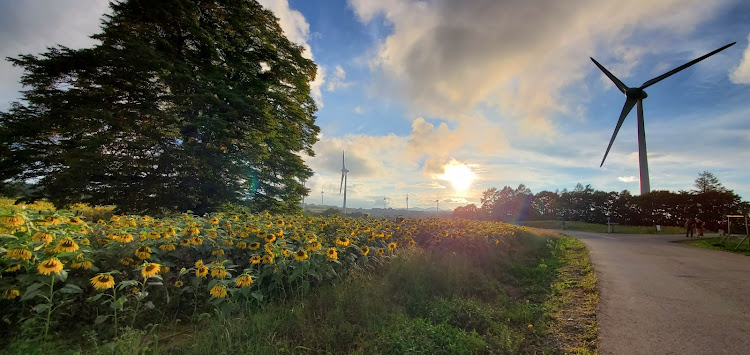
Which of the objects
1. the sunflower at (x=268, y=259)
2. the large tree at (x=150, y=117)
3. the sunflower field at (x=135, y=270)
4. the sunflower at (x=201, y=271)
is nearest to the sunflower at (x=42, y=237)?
the sunflower field at (x=135, y=270)

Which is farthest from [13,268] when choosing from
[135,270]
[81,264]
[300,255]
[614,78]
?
[614,78]

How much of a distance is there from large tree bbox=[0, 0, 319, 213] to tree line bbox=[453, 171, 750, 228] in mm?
35420

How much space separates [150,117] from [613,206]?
2369 inches

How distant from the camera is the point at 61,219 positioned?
3.67 m

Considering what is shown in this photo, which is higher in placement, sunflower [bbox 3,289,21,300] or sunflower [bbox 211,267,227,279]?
sunflower [bbox 211,267,227,279]

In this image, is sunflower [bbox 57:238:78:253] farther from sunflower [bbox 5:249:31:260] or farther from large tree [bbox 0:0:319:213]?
large tree [bbox 0:0:319:213]

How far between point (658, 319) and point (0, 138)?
743 inches

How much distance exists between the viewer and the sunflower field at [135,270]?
9.30ft

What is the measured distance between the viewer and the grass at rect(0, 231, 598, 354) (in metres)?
3.04

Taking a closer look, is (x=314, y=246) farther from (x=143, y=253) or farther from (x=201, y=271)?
(x=143, y=253)

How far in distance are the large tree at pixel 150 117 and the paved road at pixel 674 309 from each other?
1262cm

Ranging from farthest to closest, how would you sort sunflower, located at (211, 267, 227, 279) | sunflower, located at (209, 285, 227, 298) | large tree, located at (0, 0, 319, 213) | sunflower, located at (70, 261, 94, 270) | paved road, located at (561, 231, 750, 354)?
1. large tree, located at (0, 0, 319, 213)
2. paved road, located at (561, 231, 750, 354)
3. sunflower, located at (211, 267, 227, 279)
4. sunflower, located at (209, 285, 227, 298)
5. sunflower, located at (70, 261, 94, 270)

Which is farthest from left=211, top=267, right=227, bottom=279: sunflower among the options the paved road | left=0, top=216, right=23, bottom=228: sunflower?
the paved road

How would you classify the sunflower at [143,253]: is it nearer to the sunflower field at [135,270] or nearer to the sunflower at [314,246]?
the sunflower field at [135,270]
